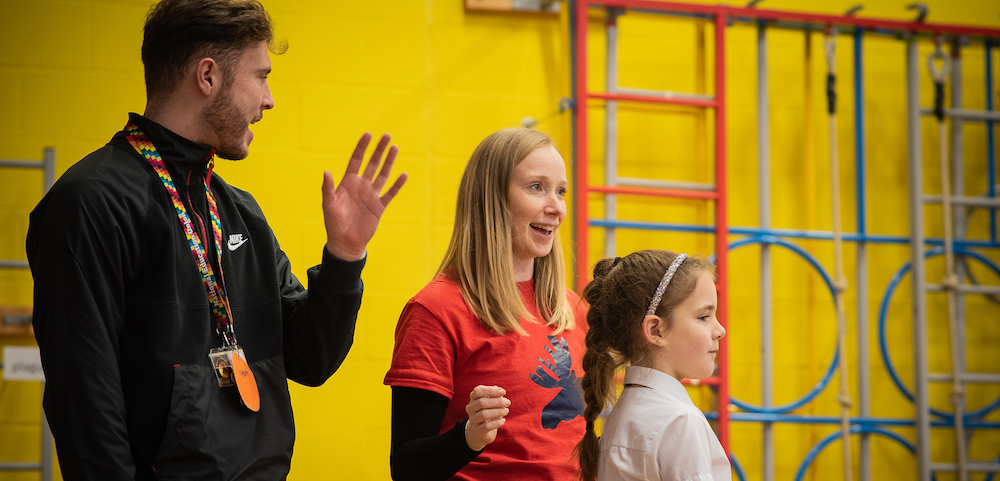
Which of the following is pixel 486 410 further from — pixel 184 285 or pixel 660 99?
pixel 660 99

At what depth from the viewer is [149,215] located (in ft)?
4.41

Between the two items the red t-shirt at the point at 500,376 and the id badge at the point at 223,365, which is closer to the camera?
the id badge at the point at 223,365

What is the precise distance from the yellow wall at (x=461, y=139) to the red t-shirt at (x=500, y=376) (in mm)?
1430

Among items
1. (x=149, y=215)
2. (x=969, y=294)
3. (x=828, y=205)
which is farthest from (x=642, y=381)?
(x=969, y=294)

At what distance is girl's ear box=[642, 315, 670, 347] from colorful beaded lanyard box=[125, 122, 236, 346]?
→ 73 cm

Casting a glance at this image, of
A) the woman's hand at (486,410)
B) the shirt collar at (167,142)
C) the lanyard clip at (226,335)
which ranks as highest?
the shirt collar at (167,142)

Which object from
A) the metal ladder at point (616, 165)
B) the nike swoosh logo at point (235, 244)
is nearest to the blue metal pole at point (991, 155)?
the metal ladder at point (616, 165)

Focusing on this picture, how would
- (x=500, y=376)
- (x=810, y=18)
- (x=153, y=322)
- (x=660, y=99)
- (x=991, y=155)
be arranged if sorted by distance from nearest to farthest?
(x=153, y=322) < (x=500, y=376) < (x=660, y=99) < (x=810, y=18) < (x=991, y=155)

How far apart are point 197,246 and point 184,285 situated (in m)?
0.07

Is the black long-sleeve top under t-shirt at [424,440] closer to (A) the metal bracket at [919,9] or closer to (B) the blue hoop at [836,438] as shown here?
(B) the blue hoop at [836,438]

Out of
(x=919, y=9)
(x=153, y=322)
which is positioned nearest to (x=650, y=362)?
(x=153, y=322)

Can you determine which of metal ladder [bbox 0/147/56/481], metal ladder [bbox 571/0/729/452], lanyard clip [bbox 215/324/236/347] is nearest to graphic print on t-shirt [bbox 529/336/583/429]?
lanyard clip [bbox 215/324/236/347]

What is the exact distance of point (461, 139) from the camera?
3.20 metres

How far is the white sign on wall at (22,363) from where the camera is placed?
8.95 ft
